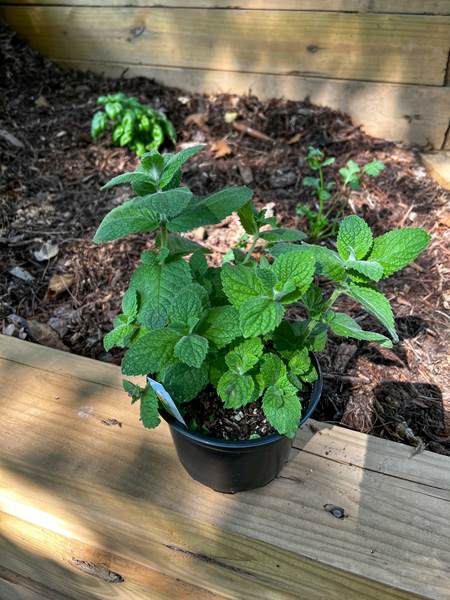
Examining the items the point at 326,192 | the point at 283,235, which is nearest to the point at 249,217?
the point at 283,235

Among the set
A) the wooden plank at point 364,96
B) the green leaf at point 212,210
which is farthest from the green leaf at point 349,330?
the wooden plank at point 364,96

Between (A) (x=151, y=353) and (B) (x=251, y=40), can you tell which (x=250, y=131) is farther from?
(A) (x=151, y=353)

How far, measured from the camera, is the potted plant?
0.87m

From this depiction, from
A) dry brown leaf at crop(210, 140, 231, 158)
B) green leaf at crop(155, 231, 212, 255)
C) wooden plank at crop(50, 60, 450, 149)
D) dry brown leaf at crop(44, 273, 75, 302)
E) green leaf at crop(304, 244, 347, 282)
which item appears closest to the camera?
green leaf at crop(304, 244, 347, 282)

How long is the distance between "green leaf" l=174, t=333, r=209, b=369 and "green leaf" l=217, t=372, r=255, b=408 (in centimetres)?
12

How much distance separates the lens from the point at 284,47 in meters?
2.51

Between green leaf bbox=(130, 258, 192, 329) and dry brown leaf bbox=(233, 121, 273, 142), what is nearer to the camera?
green leaf bbox=(130, 258, 192, 329)

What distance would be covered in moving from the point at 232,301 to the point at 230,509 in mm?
634

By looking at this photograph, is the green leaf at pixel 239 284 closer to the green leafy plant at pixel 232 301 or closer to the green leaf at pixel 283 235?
the green leafy plant at pixel 232 301

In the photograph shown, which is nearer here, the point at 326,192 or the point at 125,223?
the point at 125,223

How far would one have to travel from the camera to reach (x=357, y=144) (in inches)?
100

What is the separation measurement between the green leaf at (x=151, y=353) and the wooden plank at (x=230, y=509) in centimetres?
50

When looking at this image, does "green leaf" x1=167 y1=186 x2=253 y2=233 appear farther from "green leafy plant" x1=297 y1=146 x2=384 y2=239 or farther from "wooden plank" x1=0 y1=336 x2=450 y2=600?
"green leafy plant" x1=297 y1=146 x2=384 y2=239

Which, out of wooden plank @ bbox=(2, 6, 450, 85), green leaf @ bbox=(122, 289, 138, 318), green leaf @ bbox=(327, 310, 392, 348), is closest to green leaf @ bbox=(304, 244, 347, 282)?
green leaf @ bbox=(327, 310, 392, 348)
